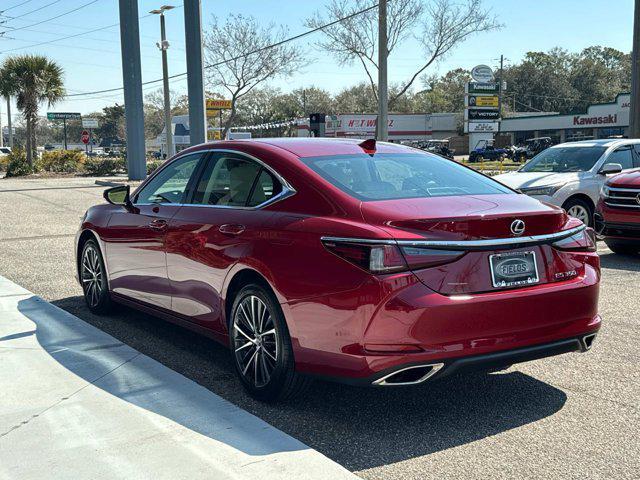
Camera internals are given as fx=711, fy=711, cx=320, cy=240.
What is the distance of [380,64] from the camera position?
21.6 meters

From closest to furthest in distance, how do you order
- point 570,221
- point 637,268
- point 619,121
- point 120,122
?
point 570,221 < point 637,268 < point 619,121 < point 120,122

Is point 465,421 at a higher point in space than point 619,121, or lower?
lower

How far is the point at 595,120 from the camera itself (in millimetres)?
67062

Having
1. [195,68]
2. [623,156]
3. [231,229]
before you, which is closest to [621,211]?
[623,156]

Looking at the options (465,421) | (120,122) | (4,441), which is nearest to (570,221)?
(465,421)

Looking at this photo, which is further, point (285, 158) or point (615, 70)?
point (615, 70)

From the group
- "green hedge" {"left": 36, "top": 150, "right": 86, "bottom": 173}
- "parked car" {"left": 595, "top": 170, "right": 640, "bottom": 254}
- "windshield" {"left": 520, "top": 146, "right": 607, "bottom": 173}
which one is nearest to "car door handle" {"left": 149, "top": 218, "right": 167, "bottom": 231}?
"parked car" {"left": 595, "top": 170, "right": 640, "bottom": 254}

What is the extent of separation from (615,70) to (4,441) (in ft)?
387

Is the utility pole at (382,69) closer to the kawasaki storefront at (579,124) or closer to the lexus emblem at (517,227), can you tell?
the lexus emblem at (517,227)

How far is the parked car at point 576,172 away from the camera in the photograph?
11.6 m

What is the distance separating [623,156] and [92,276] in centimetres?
943

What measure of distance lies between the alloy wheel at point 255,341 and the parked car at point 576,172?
7.95m

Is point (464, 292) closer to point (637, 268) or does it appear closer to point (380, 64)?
point (637, 268)

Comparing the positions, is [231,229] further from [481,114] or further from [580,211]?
[481,114]
